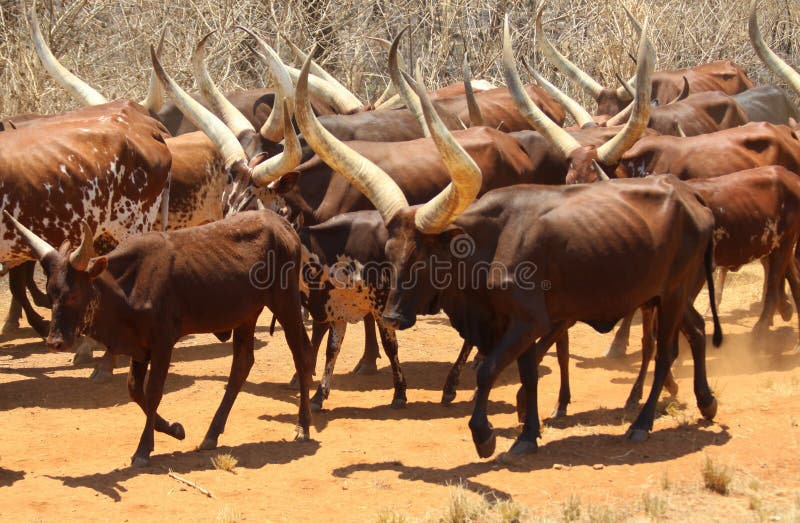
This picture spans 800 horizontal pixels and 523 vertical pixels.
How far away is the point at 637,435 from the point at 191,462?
110 inches

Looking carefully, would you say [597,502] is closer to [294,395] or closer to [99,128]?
[294,395]

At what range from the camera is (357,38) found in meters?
18.2

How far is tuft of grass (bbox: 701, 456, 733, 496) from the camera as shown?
668cm

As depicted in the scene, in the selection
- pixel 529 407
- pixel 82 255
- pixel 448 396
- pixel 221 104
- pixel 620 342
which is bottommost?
pixel 620 342

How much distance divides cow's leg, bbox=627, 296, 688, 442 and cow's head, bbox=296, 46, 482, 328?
1541mm

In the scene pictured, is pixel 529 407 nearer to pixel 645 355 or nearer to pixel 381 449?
pixel 381 449

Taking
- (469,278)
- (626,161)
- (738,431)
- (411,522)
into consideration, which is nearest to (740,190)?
(626,161)

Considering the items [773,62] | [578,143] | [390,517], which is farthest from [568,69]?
[390,517]

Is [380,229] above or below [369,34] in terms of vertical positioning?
below

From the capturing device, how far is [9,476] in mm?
7039

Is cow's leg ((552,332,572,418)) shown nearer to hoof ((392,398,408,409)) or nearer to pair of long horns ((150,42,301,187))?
hoof ((392,398,408,409))

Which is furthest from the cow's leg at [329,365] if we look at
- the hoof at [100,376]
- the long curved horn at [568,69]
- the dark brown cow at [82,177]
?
the long curved horn at [568,69]

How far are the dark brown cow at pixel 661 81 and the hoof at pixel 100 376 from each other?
6525 millimetres

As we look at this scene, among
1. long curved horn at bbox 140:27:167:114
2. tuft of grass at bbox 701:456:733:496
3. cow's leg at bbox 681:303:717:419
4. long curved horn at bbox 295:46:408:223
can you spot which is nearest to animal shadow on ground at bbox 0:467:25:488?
long curved horn at bbox 295:46:408:223
